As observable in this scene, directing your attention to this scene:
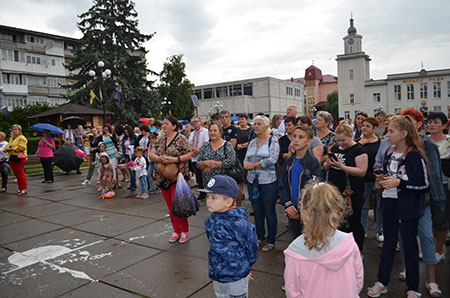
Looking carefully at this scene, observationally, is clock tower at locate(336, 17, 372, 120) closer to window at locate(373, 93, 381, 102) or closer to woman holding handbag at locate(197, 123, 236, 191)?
window at locate(373, 93, 381, 102)

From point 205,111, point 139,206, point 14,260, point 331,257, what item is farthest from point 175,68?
point 331,257

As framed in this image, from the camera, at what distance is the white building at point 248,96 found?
71062 mm

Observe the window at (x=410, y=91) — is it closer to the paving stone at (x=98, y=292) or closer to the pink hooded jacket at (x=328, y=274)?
the paving stone at (x=98, y=292)

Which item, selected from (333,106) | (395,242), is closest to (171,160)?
(395,242)

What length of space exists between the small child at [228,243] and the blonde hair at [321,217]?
0.69m

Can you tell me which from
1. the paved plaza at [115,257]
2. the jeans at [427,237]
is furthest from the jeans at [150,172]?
the jeans at [427,237]

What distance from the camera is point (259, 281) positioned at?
3.93 metres

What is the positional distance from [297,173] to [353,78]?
68.4m

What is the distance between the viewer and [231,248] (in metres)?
2.68

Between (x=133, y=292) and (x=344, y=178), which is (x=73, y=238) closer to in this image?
(x=133, y=292)

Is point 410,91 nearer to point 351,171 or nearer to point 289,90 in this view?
point 289,90

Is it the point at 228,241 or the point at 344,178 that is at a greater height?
the point at 344,178

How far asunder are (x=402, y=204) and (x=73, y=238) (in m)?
5.35

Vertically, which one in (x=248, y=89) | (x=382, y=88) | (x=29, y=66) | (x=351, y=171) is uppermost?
(x=29, y=66)
